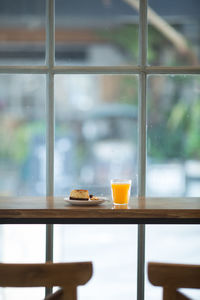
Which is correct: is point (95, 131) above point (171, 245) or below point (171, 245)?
above

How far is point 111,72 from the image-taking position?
273 cm

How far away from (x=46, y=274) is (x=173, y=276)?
376 mm

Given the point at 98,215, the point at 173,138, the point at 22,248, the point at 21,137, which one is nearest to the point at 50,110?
the point at 21,137

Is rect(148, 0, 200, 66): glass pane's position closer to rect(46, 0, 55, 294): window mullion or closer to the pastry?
rect(46, 0, 55, 294): window mullion

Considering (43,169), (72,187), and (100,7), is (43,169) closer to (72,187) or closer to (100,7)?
(72,187)

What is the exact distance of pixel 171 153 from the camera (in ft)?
9.11

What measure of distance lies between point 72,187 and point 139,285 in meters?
0.78

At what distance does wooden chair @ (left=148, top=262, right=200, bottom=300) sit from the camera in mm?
1217

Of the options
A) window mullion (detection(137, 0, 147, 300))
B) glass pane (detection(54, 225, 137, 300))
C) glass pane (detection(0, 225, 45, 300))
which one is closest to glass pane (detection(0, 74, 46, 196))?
glass pane (detection(0, 225, 45, 300))

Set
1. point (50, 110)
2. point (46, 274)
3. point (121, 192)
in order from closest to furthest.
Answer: point (46, 274), point (121, 192), point (50, 110)

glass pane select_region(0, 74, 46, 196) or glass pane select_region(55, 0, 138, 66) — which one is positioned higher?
glass pane select_region(55, 0, 138, 66)

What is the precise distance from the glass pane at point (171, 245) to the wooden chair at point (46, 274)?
1587mm

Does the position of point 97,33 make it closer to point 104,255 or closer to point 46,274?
point 104,255

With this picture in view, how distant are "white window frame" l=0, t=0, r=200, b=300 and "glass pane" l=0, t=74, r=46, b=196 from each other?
64 millimetres
